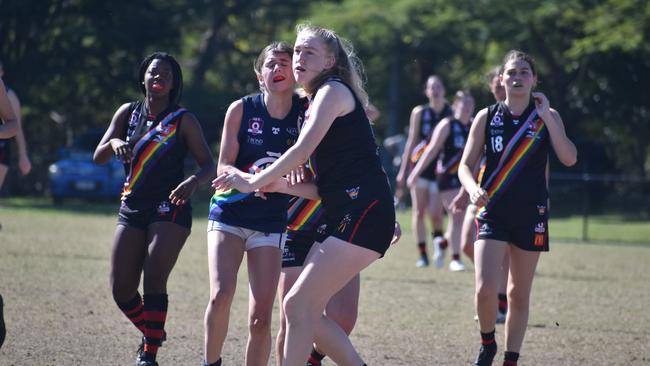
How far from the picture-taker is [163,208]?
6934 millimetres

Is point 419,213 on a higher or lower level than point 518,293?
higher

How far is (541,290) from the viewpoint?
1261 cm

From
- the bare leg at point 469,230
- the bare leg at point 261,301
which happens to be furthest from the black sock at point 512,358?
the bare leg at point 469,230

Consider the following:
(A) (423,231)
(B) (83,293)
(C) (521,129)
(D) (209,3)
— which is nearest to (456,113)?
(A) (423,231)

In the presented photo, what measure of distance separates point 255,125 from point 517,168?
75.6 inches

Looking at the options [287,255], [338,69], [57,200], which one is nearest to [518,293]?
[287,255]

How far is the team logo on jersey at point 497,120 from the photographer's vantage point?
723 cm

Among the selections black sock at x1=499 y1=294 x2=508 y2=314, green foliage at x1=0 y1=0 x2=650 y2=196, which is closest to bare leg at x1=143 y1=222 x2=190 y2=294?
black sock at x1=499 y1=294 x2=508 y2=314

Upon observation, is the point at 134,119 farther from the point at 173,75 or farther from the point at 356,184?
the point at 356,184

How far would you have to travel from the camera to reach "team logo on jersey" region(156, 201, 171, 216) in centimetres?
693

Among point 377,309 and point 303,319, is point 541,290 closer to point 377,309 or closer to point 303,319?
point 377,309

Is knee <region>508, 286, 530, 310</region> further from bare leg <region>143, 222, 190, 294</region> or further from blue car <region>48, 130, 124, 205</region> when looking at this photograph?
blue car <region>48, 130, 124, 205</region>

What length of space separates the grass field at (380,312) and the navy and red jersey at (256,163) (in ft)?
5.21

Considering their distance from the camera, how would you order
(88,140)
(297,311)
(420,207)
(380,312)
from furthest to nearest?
1. (88,140)
2. (420,207)
3. (380,312)
4. (297,311)
